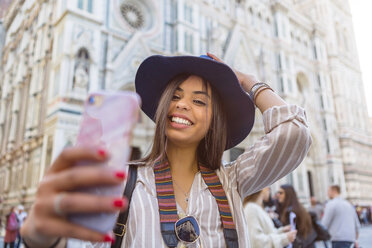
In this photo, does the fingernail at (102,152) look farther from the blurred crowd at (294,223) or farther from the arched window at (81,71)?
the arched window at (81,71)

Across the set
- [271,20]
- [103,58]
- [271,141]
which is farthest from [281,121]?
[271,20]

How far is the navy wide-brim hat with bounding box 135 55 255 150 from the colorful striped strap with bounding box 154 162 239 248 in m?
0.28

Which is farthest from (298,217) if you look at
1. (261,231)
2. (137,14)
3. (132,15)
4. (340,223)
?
(137,14)

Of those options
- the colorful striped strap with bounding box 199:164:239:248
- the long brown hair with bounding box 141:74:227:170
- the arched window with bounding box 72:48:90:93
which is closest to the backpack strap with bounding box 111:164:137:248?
the long brown hair with bounding box 141:74:227:170

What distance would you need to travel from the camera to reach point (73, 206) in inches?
18.3

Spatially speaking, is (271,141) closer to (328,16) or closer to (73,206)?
(73,206)

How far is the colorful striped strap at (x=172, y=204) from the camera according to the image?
93 centimetres

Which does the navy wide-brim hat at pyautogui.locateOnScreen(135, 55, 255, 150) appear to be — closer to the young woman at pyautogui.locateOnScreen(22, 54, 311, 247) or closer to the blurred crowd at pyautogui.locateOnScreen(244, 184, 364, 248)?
the young woman at pyautogui.locateOnScreen(22, 54, 311, 247)

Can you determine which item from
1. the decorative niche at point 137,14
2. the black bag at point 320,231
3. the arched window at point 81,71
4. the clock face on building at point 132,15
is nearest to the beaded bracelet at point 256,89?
the black bag at point 320,231

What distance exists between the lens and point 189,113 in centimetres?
114

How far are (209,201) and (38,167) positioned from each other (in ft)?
31.8

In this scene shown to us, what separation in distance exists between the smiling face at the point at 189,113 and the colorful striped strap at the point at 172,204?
0.44 feet

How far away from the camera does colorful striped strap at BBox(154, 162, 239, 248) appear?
3.04 feet

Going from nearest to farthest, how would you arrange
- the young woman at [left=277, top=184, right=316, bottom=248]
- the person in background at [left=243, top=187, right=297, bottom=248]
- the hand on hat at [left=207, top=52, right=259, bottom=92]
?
the hand on hat at [left=207, top=52, right=259, bottom=92] → the person in background at [left=243, top=187, right=297, bottom=248] → the young woman at [left=277, top=184, right=316, bottom=248]
